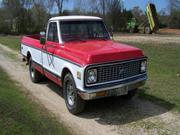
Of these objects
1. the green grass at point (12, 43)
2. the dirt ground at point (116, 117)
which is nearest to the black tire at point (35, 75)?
the dirt ground at point (116, 117)

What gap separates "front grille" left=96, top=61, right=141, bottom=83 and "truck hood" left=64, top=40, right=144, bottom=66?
14 centimetres

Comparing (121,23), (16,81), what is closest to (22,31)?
(121,23)

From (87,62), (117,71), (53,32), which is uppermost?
(53,32)

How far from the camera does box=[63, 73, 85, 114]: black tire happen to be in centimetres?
764

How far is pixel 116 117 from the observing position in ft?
24.9

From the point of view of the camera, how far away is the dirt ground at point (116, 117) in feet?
22.4

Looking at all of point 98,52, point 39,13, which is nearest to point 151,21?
point 39,13

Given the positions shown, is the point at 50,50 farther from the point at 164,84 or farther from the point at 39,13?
the point at 39,13

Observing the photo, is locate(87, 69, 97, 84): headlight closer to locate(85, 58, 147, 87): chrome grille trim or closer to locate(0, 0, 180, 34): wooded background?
locate(85, 58, 147, 87): chrome grille trim

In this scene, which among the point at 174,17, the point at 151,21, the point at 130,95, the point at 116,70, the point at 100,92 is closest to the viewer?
the point at 100,92

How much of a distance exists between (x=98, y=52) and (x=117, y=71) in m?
0.60

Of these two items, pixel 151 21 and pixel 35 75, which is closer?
pixel 35 75

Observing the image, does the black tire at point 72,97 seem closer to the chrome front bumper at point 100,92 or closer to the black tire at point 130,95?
the chrome front bumper at point 100,92

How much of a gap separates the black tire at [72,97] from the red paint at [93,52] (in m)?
0.50
